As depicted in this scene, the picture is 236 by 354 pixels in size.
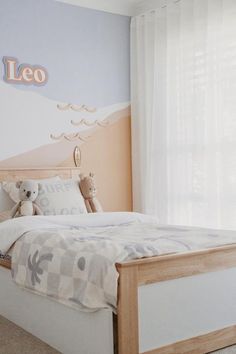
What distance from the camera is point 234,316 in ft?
8.69

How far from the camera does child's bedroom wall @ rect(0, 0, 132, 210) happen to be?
4.03 m

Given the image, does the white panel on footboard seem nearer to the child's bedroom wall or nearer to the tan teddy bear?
the tan teddy bear

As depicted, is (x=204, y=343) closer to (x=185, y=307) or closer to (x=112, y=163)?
(x=185, y=307)

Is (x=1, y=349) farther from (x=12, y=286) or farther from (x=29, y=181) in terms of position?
(x=29, y=181)

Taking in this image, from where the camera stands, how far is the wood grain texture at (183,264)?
7.54ft

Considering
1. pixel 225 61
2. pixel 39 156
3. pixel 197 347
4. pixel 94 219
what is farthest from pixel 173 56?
pixel 197 347

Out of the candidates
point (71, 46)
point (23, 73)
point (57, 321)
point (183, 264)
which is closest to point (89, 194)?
point (23, 73)

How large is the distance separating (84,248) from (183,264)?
0.46 metres

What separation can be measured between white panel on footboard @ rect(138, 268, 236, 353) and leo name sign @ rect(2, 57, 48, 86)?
2.24 metres

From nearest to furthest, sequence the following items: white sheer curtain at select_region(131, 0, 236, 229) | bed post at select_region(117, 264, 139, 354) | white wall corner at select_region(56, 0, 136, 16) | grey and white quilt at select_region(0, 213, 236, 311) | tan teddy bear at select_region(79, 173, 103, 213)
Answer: bed post at select_region(117, 264, 139, 354) < grey and white quilt at select_region(0, 213, 236, 311) < white sheer curtain at select_region(131, 0, 236, 229) < tan teddy bear at select_region(79, 173, 103, 213) < white wall corner at select_region(56, 0, 136, 16)

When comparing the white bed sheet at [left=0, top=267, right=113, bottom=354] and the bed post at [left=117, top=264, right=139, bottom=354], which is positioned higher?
the bed post at [left=117, top=264, right=139, bottom=354]

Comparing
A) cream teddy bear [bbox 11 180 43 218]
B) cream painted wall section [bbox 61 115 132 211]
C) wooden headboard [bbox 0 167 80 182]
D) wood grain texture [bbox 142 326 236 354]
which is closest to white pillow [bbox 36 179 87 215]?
cream teddy bear [bbox 11 180 43 218]

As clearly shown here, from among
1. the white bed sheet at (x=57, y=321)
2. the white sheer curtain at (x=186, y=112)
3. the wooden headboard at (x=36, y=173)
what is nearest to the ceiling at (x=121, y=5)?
the white sheer curtain at (x=186, y=112)

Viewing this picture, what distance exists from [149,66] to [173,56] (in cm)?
30
